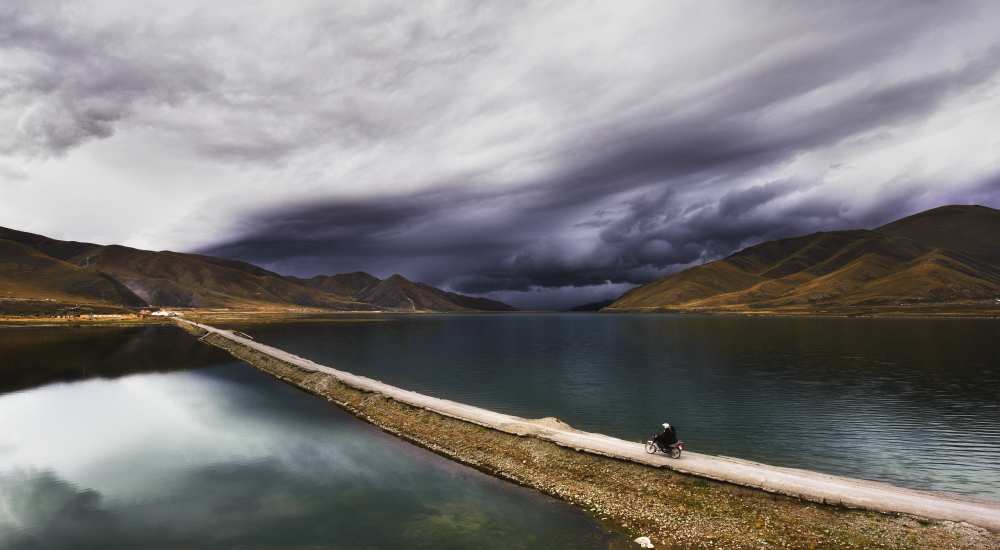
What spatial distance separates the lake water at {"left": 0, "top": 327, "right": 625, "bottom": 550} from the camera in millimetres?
22484

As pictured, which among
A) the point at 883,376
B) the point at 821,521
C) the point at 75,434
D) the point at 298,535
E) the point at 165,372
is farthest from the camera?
the point at 165,372

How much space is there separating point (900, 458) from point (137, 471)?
177ft

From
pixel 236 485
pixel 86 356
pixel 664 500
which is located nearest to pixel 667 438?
pixel 664 500

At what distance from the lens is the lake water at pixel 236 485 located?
22484mm

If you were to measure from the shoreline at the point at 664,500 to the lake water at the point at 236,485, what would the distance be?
169cm

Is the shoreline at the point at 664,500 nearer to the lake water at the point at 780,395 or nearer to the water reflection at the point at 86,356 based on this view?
the lake water at the point at 780,395

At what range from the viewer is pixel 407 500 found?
88.5ft

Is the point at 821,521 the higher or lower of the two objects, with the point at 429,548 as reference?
higher

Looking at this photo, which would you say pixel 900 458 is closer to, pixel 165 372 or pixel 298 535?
pixel 298 535

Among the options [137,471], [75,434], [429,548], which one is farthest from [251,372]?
[429,548]

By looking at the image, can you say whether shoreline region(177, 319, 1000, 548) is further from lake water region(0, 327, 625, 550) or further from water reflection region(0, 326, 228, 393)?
water reflection region(0, 326, 228, 393)

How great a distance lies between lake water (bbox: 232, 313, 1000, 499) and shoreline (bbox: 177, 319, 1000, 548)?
9.25 m

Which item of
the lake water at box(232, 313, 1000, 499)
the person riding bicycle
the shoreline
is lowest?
the lake water at box(232, 313, 1000, 499)

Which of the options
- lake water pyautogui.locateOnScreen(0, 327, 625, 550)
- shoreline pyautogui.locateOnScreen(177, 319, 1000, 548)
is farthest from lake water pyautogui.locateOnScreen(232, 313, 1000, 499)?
lake water pyautogui.locateOnScreen(0, 327, 625, 550)
